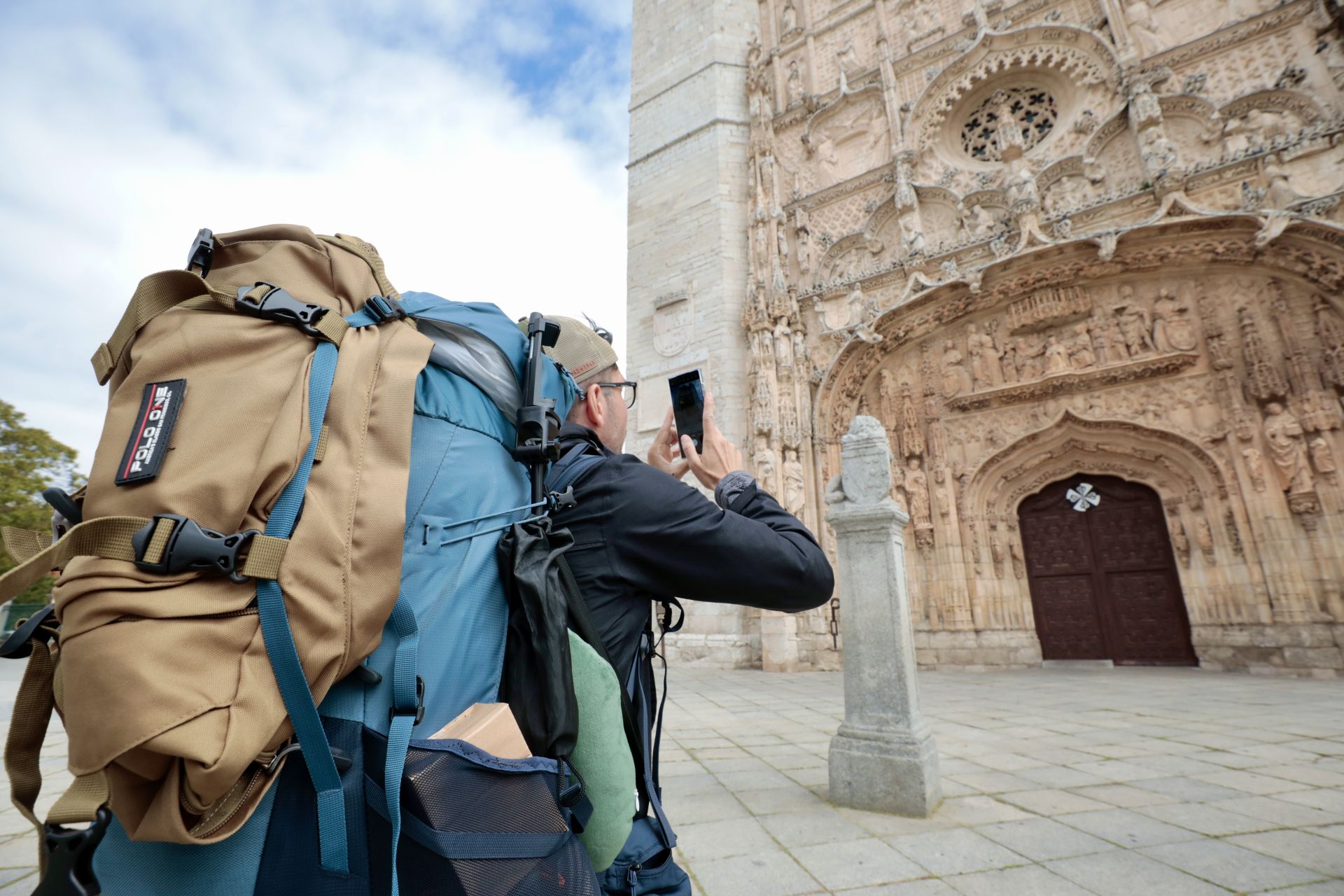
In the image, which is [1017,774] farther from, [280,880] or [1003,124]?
[1003,124]

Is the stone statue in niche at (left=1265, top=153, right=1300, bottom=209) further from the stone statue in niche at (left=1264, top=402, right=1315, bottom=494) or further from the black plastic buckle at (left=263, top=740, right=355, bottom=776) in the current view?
the black plastic buckle at (left=263, top=740, right=355, bottom=776)

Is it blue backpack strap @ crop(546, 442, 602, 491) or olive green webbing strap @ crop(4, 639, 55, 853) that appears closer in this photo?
olive green webbing strap @ crop(4, 639, 55, 853)

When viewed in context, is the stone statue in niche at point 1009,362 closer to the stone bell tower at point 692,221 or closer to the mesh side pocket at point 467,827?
the stone bell tower at point 692,221

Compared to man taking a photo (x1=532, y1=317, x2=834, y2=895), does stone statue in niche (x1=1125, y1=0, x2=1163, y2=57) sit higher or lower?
higher

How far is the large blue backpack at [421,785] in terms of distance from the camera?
73cm

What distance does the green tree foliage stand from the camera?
17.7 meters

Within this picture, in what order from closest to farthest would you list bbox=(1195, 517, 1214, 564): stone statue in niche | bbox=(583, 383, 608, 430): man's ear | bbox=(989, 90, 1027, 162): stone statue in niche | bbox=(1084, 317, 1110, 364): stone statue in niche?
bbox=(583, 383, 608, 430): man's ear
bbox=(1195, 517, 1214, 564): stone statue in niche
bbox=(1084, 317, 1110, 364): stone statue in niche
bbox=(989, 90, 1027, 162): stone statue in niche

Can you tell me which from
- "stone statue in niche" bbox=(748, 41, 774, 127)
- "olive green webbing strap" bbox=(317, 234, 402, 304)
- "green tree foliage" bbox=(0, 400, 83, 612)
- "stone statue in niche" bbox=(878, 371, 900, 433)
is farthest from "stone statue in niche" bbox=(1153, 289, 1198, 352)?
"green tree foliage" bbox=(0, 400, 83, 612)

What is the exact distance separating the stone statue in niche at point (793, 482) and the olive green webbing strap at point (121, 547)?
990 cm

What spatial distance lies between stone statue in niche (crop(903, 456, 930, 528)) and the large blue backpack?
1047 cm

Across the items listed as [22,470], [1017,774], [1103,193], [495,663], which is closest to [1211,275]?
[1103,193]

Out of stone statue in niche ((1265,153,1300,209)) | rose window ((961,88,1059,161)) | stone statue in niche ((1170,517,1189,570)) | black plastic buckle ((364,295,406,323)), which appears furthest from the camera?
rose window ((961,88,1059,161))

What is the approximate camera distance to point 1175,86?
31.3 ft

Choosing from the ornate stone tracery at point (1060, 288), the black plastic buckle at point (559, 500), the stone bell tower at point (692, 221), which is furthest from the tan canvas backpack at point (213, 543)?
the stone bell tower at point (692, 221)
